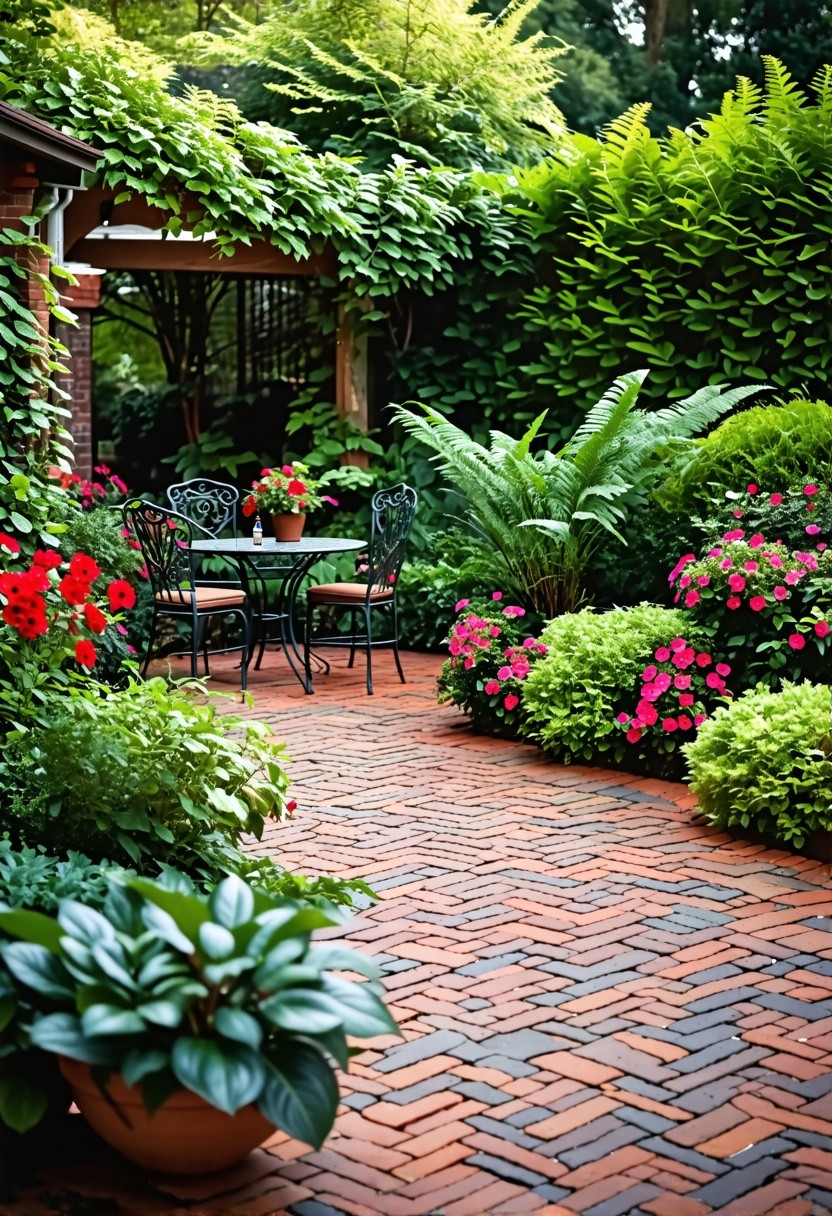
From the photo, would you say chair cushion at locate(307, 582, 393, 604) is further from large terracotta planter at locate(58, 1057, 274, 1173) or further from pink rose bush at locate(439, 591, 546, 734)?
large terracotta planter at locate(58, 1057, 274, 1173)

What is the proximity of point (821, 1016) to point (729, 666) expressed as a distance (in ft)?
8.68

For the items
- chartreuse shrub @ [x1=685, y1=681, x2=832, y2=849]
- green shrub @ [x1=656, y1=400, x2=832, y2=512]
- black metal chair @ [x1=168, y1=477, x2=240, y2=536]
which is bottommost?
chartreuse shrub @ [x1=685, y1=681, x2=832, y2=849]

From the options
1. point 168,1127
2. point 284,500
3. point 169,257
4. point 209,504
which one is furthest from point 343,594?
point 168,1127

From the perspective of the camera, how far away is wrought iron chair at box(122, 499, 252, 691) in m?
7.45

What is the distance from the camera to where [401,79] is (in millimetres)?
10742

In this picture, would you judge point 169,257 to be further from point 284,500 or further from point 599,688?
point 599,688

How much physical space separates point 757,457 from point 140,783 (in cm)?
428

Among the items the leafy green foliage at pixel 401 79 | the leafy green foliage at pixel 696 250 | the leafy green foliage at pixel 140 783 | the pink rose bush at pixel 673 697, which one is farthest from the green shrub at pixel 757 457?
the leafy green foliage at pixel 401 79

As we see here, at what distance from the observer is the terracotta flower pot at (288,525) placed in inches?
311

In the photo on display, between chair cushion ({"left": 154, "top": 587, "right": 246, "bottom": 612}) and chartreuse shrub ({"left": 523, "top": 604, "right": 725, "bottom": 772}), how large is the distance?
7.01ft

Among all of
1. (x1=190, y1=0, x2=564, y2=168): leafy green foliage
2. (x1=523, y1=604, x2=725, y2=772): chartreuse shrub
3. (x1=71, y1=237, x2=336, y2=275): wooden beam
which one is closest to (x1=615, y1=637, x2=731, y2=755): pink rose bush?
(x1=523, y1=604, x2=725, y2=772): chartreuse shrub

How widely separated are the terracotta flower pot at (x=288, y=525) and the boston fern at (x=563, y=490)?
0.93 meters

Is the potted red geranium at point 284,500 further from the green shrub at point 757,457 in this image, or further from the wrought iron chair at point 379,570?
the green shrub at point 757,457

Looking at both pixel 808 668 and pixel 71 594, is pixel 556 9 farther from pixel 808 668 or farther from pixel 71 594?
pixel 71 594
